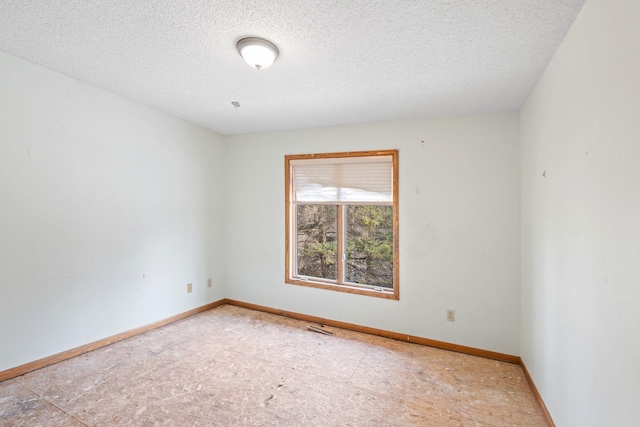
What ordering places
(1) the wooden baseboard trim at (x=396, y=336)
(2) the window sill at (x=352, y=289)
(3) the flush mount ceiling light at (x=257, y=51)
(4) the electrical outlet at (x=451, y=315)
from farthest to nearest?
(2) the window sill at (x=352, y=289)
(4) the electrical outlet at (x=451, y=315)
(1) the wooden baseboard trim at (x=396, y=336)
(3) the flush mount ceiling light at (x=257, y=51)

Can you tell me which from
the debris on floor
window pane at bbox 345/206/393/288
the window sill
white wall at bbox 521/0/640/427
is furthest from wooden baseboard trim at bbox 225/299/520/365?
white wall at bbox 521/0/640/427

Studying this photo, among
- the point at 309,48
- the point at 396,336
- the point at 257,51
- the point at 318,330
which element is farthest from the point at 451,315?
the point at 257,51

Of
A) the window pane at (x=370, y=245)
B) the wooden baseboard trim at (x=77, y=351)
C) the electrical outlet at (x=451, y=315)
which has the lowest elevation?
the wooden baseboard trim at (x=77, y=351)

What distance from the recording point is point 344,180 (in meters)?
3.56

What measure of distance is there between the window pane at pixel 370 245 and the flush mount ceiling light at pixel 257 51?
2040mm

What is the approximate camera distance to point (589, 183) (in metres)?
1.41

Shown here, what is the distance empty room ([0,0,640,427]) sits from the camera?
4.94ft

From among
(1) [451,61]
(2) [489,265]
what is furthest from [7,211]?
(2) [489,265]

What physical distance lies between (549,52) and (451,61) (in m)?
0.58

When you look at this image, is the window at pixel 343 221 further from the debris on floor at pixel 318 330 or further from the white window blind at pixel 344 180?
the debris on floor at pixel 318 330

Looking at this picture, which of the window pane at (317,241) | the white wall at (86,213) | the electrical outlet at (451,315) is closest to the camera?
the white wall at (86,213)

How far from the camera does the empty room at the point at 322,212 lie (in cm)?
151

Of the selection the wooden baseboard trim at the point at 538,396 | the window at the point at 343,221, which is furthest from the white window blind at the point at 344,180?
the wooden baseboard trim at the point at 538,396

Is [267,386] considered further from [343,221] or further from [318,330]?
[343,221]
